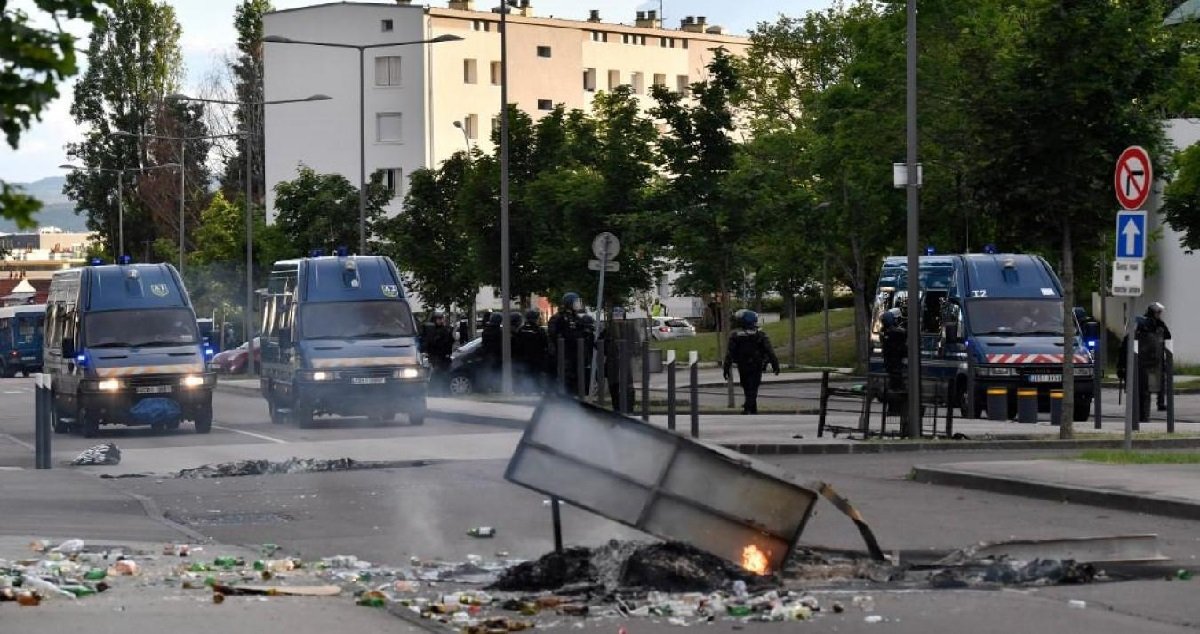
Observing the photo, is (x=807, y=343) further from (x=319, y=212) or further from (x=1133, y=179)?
(x=1133, y=179)

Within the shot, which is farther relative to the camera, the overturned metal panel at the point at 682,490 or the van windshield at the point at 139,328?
the van windshield at the point at 139,328

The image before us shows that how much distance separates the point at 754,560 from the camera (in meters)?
10.7

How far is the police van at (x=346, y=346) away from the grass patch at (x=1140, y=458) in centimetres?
1252

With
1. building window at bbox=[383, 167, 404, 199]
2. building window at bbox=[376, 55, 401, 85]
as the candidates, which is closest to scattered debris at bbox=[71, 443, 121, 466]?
building window at bbox=[383, 167, 404, 199]

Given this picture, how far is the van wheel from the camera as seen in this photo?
94.8ft

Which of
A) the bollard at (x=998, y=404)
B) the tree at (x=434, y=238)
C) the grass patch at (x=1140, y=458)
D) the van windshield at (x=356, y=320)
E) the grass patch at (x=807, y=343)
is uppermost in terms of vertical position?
the tree at (x=434, y=238)

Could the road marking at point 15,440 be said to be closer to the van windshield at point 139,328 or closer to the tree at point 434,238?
the van windshield at point 139,328

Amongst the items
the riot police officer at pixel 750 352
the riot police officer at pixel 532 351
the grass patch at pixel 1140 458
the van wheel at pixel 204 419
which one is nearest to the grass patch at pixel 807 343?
the riot police officer at pixel 532 351

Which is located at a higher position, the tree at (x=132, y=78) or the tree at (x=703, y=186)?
the tree at (x=132, y=78)

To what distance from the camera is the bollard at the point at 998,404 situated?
30.7m

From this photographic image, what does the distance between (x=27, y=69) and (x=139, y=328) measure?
23316mm

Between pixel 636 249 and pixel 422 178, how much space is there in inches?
848

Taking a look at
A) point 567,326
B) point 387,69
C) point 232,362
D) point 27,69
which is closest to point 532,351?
point 567,326

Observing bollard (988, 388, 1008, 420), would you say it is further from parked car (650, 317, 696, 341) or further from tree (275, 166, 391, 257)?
parked car (650, 317, 696, 341)
